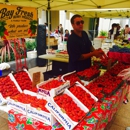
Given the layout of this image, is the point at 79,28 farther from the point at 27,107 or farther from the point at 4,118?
the point at 4,118

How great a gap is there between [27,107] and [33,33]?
45.2 inches

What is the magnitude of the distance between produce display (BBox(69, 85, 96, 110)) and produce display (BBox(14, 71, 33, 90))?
22.4 inches

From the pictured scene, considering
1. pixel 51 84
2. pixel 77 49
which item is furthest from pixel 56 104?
pixel 77 49

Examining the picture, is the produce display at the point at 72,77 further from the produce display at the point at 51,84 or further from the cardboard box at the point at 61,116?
the cardboard box at the point at 61,116

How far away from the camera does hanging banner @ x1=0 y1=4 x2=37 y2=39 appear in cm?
159

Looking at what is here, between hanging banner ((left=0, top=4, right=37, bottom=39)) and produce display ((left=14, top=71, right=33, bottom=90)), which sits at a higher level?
hanging banner ((left=0, top=4, right=37, bottom=39))

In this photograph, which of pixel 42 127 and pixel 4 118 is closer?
pixel 42 127

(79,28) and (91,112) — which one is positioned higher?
(79,28)

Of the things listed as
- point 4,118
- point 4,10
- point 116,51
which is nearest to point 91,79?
point 4,10

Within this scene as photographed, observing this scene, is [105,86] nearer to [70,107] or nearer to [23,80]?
[70,107]

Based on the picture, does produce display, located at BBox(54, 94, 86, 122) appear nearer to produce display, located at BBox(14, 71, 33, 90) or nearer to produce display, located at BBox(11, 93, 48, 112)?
produce display, located at BBox(11, 93, 48, 112)

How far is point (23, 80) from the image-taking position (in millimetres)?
1612

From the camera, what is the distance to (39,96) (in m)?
1.25

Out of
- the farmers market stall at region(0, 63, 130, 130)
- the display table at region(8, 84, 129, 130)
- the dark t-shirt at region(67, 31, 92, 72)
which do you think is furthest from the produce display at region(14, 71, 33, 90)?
the dark t-shirt at region(67, 31, 92, 72)
